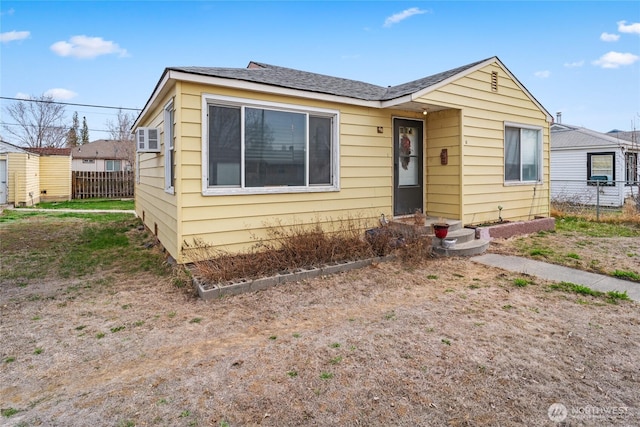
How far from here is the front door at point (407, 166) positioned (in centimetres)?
752

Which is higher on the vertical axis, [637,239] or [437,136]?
[437,136]

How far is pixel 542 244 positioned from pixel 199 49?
714 inches

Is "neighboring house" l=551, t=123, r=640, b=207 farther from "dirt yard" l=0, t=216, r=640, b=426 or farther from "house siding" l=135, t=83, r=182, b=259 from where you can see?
"house siding" l=135, t=83, r=182, b=259

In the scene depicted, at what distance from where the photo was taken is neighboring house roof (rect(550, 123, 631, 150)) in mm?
15961

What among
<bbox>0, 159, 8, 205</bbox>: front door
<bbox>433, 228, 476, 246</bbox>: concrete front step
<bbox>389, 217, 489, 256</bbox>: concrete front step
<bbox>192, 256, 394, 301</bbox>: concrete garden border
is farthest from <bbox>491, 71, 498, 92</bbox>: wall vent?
<bbox>0, 159, 8, 205</bbox>: front door

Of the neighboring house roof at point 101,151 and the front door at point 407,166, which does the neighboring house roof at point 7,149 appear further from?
the neighboring house roof at point 101,151

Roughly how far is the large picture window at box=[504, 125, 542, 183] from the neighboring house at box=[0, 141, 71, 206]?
1940 cm

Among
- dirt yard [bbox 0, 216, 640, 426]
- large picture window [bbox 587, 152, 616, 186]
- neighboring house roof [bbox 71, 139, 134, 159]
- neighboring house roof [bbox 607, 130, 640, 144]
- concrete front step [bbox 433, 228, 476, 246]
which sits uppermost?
neighboring house roof [bbox 71, 139, 134, 159]

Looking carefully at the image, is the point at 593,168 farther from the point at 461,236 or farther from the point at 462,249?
the point at 462,249

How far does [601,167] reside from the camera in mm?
16609

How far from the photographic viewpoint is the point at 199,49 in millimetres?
18656

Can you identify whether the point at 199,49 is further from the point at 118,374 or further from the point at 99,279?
the point at 118,374

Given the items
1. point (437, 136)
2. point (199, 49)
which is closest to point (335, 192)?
point (437, 136)

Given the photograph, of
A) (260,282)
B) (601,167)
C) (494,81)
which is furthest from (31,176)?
(601,167)
